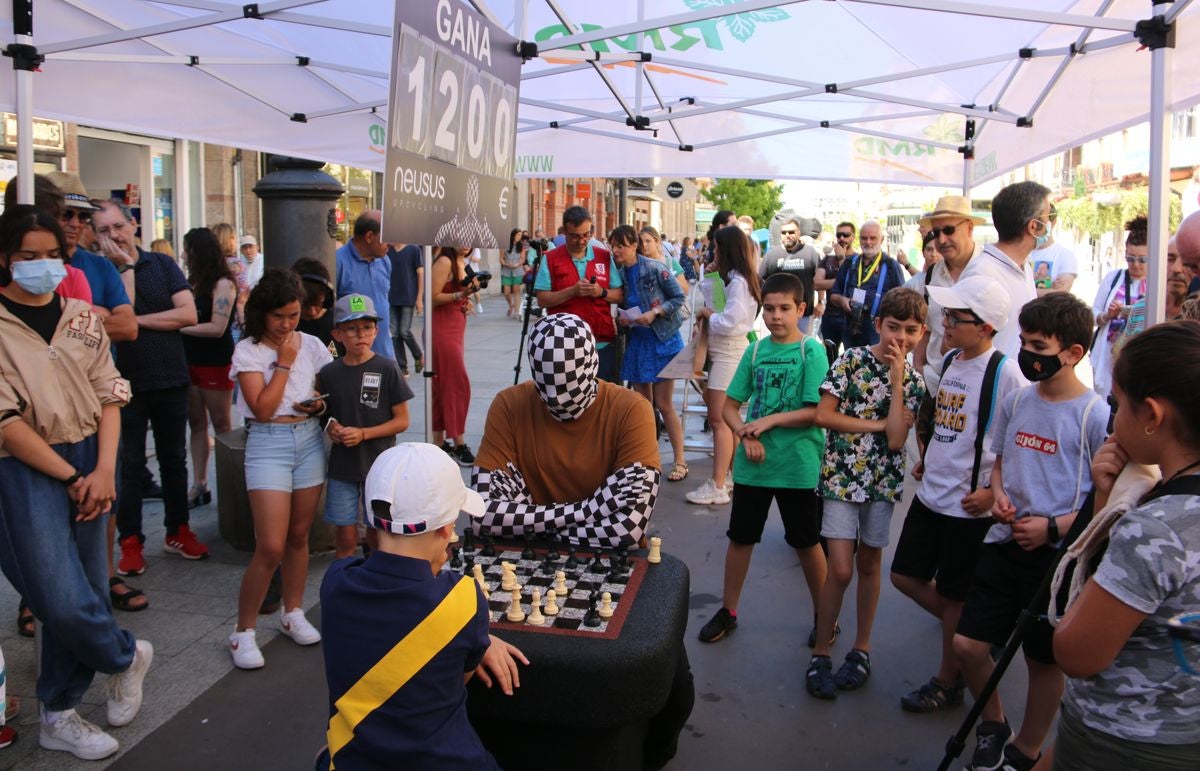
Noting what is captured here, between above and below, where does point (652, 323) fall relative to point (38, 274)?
below

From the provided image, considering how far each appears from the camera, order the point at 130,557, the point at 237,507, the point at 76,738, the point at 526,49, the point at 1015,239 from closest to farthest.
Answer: the point at 76,738
the point at 1015,239
the point at 526,49
the point at 130,557
the point at 237,507

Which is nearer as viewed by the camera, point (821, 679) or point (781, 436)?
point (821, 679)

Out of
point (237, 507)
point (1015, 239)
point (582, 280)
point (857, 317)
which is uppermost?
point (1015, 239)

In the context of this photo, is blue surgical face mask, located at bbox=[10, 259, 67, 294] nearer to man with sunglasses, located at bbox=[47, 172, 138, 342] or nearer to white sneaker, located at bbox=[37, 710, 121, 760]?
man with sunglasses, located at bbox=[47, 172, 138, 342]

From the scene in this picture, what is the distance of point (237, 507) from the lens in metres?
5.61

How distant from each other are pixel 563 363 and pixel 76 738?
225 centimetres

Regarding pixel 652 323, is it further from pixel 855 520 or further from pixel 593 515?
pixel 593 515

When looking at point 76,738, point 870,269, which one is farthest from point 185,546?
point 870,269

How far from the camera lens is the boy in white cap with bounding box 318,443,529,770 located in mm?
2094

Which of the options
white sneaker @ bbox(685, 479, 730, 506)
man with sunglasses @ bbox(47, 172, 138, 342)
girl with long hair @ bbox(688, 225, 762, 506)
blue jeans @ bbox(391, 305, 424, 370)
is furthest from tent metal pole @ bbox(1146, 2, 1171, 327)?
blue jeans @ bbox(391, 305, 424, 370)

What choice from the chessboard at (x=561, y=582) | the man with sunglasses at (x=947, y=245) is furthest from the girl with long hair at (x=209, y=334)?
the man with sunglasses at (x=947, y=245)

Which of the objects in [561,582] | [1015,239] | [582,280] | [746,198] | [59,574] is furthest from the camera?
[746,198]

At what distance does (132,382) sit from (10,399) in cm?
205

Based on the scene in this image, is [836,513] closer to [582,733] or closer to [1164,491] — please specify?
[582,733]
